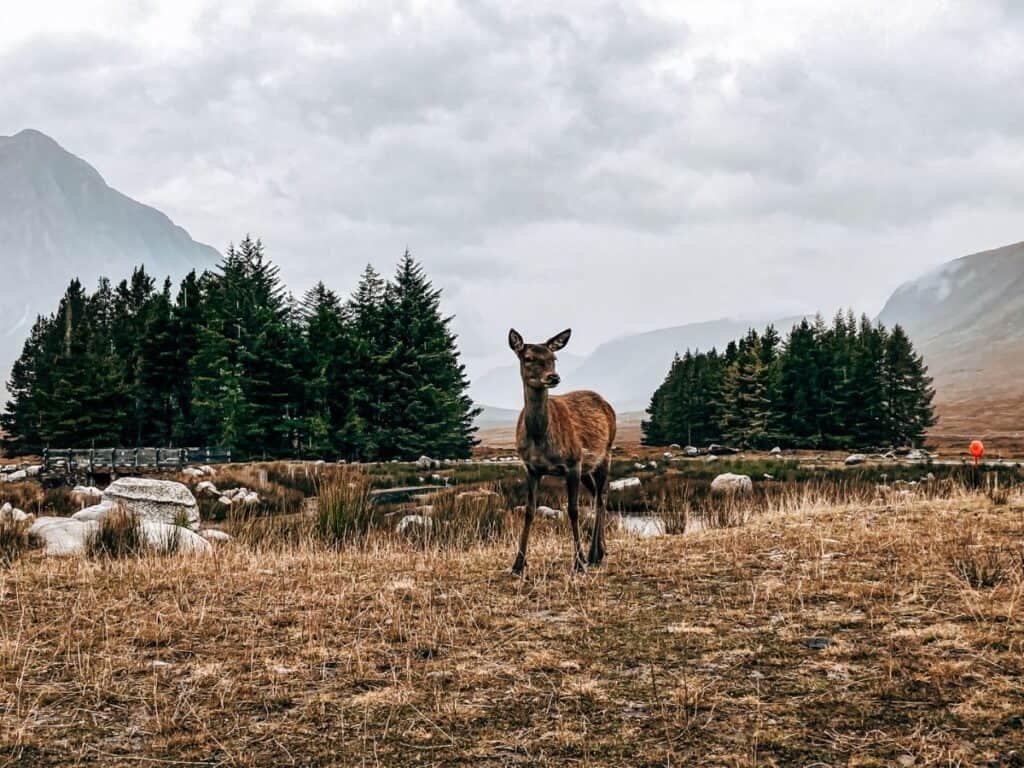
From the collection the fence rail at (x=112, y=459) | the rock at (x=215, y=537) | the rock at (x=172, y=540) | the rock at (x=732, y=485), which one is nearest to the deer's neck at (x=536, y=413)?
the rock at (x=172, y=540)

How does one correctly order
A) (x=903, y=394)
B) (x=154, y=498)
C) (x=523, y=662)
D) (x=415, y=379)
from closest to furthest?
1. (x=523, y=662)
2. (x=154, y=498)
3. (x=415, y=379)
4. (x=903, y=394)

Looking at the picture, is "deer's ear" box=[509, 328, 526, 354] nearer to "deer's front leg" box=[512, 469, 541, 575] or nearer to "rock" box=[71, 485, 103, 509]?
"deer's front leg" box=[512, 469, 541, 575]

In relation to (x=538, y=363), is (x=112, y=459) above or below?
below

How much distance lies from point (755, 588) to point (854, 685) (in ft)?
8.58

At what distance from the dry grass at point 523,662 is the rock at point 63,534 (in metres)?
1.15

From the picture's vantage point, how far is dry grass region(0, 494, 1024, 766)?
3.71 m

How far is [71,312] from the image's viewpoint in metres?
63.0

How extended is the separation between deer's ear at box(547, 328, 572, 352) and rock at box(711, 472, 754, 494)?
1100 cm

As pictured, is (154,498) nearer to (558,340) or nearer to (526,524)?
(526,524)

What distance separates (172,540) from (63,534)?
1.49m

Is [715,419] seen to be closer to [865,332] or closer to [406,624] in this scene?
[865,332]

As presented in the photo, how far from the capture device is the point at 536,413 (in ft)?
26.7

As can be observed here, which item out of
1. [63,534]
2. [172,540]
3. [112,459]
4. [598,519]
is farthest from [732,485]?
[112,459]

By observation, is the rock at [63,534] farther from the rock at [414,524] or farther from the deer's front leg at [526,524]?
the deer's front leg at [526,524]
